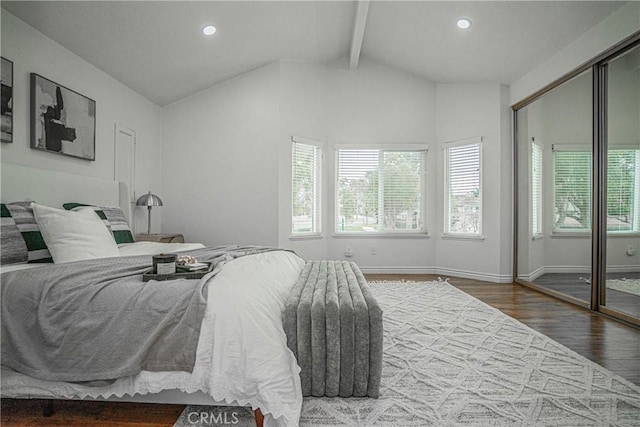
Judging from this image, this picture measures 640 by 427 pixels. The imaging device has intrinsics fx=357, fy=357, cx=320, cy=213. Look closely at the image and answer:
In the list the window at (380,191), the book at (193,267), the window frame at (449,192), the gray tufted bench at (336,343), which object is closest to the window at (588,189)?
the window frame at (449,192)

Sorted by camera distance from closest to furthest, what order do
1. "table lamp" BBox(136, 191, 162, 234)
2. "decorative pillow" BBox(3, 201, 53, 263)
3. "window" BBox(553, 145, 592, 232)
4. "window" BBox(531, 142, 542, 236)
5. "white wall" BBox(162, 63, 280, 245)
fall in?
"decorative pillow" BBox(3, 201, 53, 263)
"window" BBox(553, 145, 592, 232)
"window" BBox(531, 142, 542, 236)
"table lamp" BBox(136, 191, 162, 234)
"white wall" BBox(162, 63, 280, 245)

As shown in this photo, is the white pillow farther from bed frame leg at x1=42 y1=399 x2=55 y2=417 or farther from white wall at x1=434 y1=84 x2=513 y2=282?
white wall at x1=434 y1=84 x2=513 y2=282

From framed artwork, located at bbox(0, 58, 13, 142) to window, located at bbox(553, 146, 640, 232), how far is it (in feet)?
17.6

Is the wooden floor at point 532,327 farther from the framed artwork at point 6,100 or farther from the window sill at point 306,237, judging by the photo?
the framed artwork at point 6,100

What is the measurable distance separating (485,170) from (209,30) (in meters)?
4.14

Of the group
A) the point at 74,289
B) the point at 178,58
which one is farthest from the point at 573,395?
the point at 178,58

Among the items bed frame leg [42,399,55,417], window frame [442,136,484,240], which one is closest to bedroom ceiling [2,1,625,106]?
window frame [442,136,484,240]

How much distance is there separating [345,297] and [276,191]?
3244 mm

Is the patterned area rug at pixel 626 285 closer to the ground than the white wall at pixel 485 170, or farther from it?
closer to the ground

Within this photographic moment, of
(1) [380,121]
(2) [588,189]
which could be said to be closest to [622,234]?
(2) [588,189]

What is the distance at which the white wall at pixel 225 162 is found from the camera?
507cm

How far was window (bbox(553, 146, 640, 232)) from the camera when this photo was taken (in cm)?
321

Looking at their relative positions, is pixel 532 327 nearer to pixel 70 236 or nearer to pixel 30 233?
pixel 70 236

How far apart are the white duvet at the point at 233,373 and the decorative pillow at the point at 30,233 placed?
98cm
